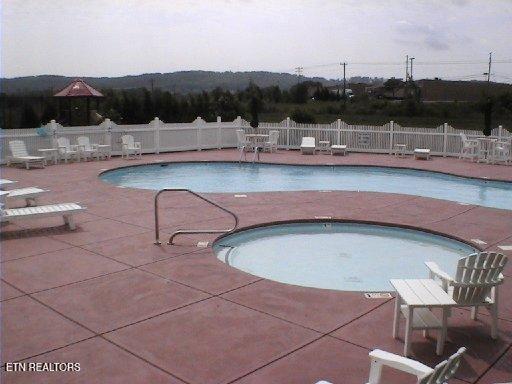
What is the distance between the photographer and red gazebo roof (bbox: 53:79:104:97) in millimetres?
18188

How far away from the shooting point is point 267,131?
2019 centimetres

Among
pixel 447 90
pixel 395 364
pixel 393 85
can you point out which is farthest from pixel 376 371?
pixel 447 90

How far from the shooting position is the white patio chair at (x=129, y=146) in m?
17.2

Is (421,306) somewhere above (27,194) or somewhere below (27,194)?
below

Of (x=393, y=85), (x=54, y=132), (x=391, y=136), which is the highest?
(x=393, y=85)

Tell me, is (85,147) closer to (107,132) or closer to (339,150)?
(107,132)

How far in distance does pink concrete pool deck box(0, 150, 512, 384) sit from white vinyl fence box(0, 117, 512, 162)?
9.52 m

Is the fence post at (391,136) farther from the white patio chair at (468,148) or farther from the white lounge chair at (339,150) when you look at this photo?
the white patio chair at (468,148)

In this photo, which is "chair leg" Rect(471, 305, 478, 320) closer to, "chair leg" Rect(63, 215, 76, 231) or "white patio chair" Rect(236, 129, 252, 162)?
"chair leg" Rect(63, 215, 76, 231)

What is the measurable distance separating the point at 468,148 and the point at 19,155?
46.6 feet

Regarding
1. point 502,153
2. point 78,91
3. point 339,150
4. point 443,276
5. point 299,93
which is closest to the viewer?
point 443,276

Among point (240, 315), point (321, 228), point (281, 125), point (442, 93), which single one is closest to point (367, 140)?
point (281, 125)

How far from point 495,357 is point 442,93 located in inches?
2999

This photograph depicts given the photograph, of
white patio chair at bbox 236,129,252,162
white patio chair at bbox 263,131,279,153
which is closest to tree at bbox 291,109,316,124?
white patio chair at bbox 263,131,279,153
